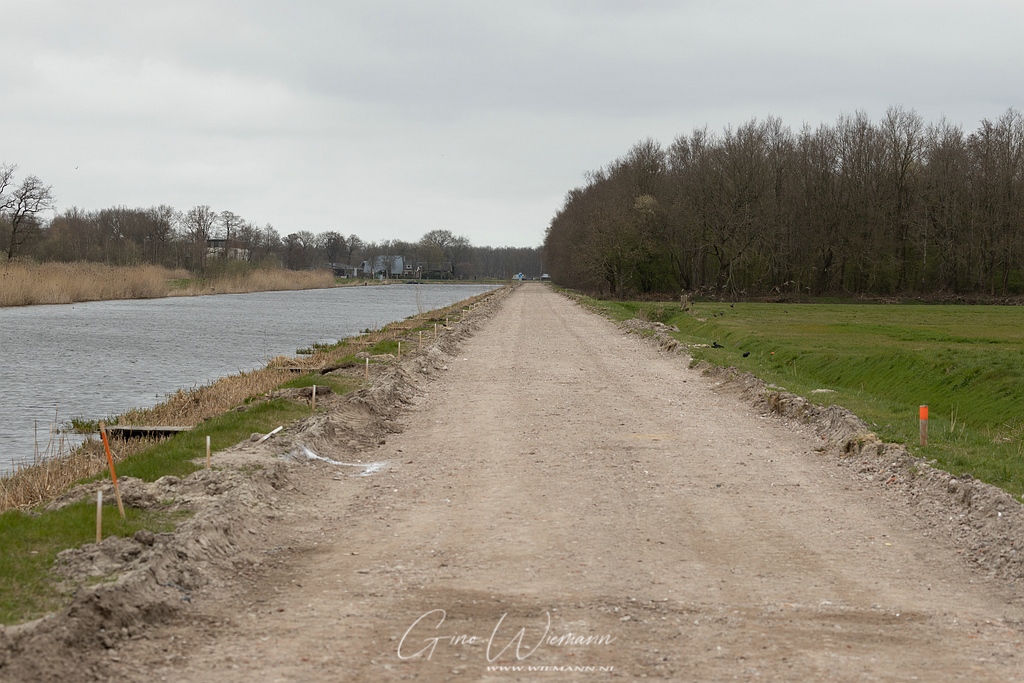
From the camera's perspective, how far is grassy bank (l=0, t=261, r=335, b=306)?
68.1m

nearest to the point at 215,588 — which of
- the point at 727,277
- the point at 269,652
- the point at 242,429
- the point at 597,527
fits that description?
the point at 269,652

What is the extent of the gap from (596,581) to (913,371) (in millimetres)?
18714

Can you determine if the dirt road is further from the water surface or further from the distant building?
the distant building

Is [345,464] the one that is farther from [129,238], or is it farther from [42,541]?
[129,238]

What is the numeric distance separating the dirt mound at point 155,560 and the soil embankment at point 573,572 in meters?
0.05

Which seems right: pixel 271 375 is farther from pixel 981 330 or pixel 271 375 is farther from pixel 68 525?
pixel 981 330

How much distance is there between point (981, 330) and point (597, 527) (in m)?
33.1

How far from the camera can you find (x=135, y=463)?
41.5ft

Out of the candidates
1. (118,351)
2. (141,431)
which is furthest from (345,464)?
(118,351)

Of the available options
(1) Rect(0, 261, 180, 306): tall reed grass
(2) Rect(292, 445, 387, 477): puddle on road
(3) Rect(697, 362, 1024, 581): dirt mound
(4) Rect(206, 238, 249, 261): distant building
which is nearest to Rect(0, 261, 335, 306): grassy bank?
Result: (1) Rect(0, 261, 180, 306): tall reed grass

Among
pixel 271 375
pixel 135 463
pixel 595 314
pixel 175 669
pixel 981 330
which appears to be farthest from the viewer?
pixel 595 314

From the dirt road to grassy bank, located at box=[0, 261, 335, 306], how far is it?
6254 centimetres

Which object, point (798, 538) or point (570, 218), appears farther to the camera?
point (570, 218)
